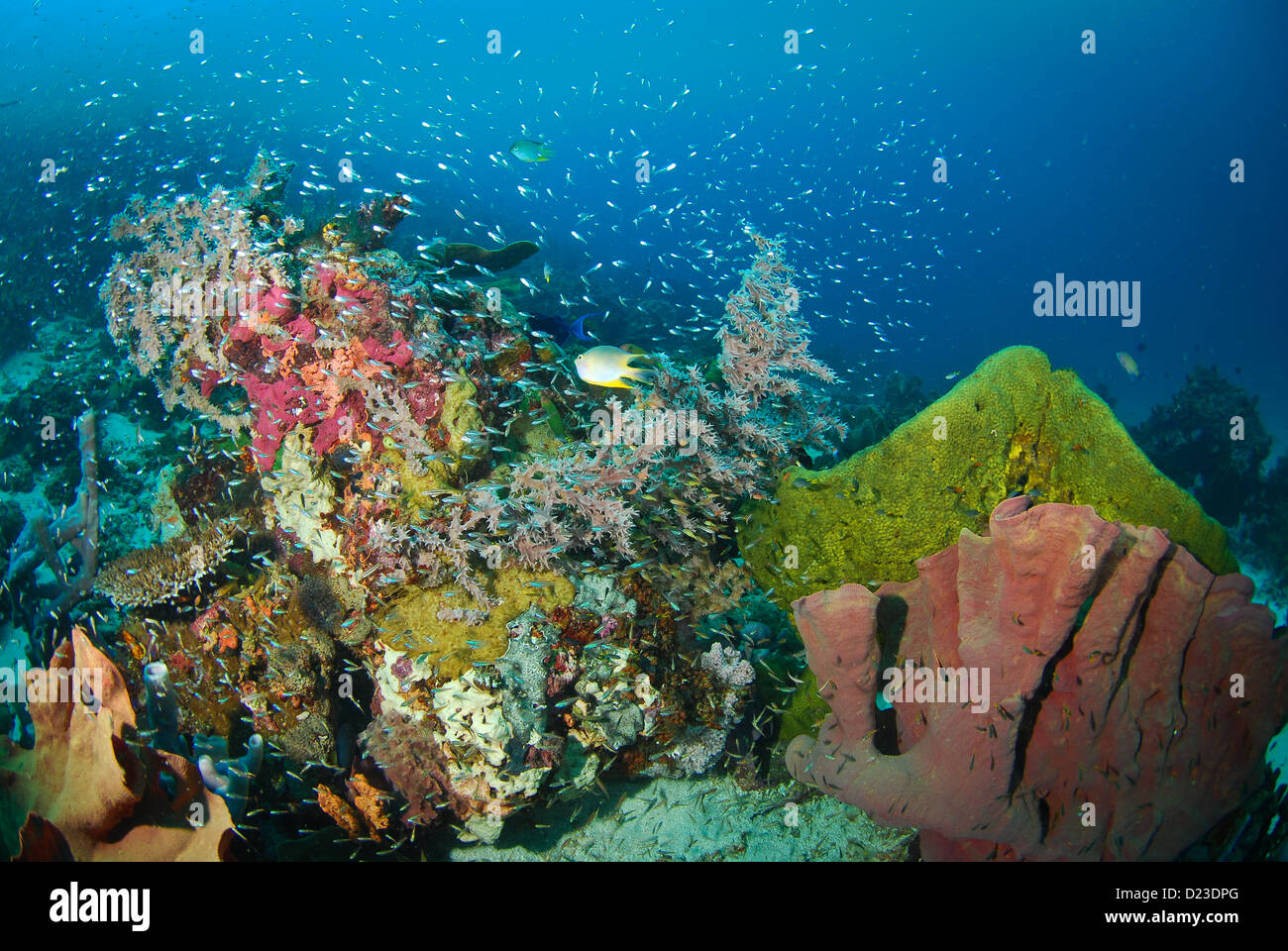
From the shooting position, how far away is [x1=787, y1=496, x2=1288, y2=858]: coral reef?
2.95 metres

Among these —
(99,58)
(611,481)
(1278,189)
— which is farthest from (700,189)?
(611,481)

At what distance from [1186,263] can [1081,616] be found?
132 meters

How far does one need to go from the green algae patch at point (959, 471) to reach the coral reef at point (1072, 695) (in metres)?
1.13

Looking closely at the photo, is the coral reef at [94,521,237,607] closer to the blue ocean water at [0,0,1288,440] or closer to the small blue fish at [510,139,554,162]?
the small blue fish at [510,139,554,162]

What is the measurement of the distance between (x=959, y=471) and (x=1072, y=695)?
1.94m

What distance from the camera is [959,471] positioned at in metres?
4.65

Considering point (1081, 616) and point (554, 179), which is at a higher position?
point (554, 179)

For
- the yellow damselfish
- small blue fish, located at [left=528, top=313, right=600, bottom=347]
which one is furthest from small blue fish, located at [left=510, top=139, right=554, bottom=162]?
the yellow damselfish

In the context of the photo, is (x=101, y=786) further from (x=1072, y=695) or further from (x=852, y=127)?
(x=852, y=127)

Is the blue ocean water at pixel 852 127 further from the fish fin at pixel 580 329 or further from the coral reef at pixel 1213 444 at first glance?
the fish fin at pixel 580 329

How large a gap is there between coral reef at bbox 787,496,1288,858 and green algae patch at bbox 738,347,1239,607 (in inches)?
44.4

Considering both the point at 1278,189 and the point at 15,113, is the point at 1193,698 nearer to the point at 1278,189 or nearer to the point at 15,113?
the point at 15,113

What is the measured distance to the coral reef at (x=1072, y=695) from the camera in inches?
116

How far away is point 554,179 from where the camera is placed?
10412 centimetres
